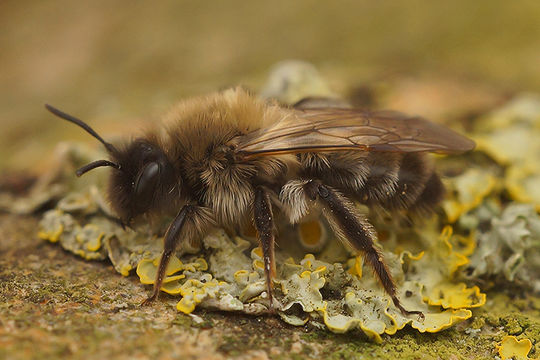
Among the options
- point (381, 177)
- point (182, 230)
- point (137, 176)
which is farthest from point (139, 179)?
point (381, 177)

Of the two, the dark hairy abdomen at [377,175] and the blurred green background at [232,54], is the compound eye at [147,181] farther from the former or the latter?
the blurred green background at [232,54]

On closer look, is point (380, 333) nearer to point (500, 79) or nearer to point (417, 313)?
point (417, 313)

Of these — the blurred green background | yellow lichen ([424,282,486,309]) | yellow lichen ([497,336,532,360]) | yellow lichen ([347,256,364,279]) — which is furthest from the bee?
the blurred green background

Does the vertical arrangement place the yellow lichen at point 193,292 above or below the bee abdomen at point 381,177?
below

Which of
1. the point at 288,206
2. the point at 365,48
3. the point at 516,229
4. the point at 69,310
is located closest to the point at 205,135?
the point at 288,206

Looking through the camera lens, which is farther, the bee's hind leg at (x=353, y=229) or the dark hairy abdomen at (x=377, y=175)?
the dark hairy abdomen at (x=377, y=175)

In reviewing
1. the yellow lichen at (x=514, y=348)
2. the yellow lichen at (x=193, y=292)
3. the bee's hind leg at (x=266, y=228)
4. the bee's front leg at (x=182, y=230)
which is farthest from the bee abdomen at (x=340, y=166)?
the yellow lichen at (x=514, y=348)

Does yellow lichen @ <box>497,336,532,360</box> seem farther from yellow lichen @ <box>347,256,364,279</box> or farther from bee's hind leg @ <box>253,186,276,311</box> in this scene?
bee's hind leg @ <box>253,186,276,311</box>
